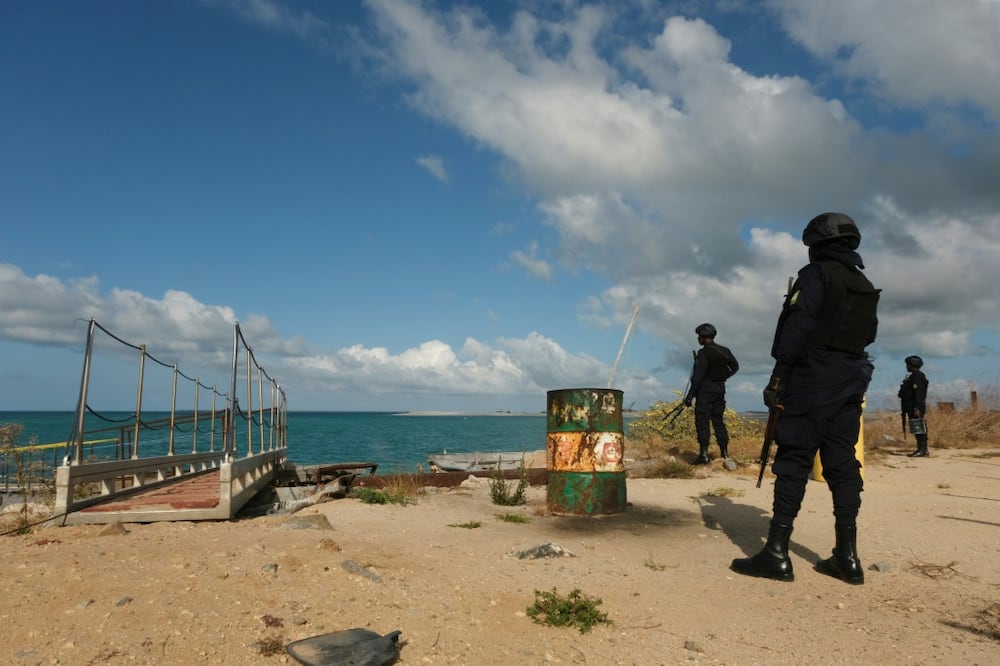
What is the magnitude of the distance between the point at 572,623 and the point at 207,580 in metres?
2.00

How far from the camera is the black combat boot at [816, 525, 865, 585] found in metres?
3.96

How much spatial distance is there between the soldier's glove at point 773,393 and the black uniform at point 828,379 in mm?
136

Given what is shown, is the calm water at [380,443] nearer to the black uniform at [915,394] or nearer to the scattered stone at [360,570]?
the scattered stone at [360,570]

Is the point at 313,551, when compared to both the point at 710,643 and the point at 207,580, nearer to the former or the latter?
the point at 207,580

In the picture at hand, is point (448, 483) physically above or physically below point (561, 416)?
below

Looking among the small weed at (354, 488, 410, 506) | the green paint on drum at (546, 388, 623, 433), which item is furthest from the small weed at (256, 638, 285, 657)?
the small weed at (354, 488, 410, 506)

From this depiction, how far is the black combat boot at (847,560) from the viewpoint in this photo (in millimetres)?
3959

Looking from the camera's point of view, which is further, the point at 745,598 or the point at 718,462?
the point at 718,462

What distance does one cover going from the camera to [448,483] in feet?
34.2

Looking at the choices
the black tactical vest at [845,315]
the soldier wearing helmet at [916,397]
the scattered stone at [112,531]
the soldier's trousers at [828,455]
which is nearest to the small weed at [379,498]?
the scattered stone at [112,531]

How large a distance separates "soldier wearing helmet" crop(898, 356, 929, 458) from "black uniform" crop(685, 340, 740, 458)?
5940 mm

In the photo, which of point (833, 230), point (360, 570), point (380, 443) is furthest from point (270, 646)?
point (380, 443)

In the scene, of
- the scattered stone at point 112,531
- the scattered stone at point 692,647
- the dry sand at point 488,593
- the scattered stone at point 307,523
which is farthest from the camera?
the scattered stone at point 307,523

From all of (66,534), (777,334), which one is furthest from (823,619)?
(66,534)
